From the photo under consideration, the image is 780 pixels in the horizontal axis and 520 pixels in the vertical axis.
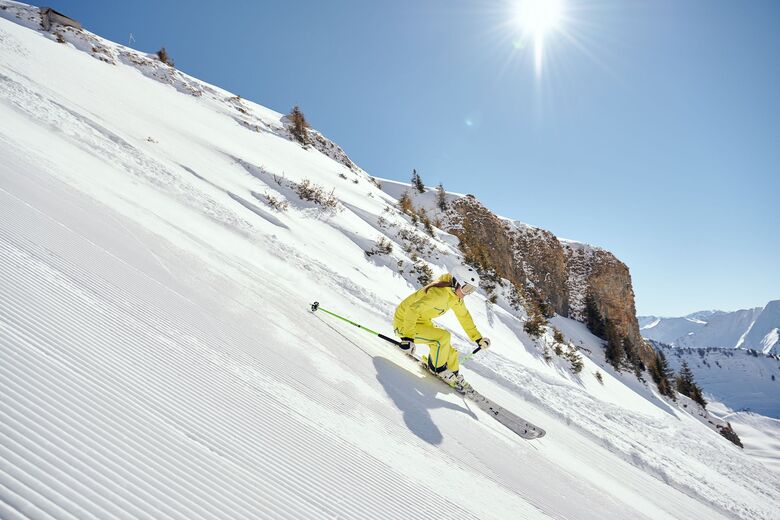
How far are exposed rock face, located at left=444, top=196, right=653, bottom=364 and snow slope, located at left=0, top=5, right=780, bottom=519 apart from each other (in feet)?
58.1

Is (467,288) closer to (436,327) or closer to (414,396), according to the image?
(436,327)

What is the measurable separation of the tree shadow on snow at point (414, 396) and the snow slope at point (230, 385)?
0.05 metres

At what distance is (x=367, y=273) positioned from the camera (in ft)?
35.2

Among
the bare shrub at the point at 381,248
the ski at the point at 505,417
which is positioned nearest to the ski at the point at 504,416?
the ski at the point at 505,417

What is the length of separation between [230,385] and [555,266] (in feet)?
106

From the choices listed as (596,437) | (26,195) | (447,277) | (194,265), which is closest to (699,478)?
(596,437)

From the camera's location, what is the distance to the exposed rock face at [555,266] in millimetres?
28719

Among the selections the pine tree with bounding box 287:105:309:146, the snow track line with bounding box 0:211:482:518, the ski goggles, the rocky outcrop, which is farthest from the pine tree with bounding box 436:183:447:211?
the snow track line with bounding box 0:211:482:518

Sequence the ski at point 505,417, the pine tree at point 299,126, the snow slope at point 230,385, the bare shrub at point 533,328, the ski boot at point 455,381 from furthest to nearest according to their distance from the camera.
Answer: the pine tree at point 299,126, the bare shrub at point 533,328, the ski boot at point 455,381, the ski at point 505,417, the snow slope at point 230,385

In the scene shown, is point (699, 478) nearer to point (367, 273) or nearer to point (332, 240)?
point (367, 273)

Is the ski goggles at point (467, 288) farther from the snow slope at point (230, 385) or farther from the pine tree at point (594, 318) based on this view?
the pine tree at point (594, 318)

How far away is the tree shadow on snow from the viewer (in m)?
4.40

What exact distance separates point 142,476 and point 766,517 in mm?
9458

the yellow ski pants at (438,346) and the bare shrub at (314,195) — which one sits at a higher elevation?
the bare shrub at (314,195)
